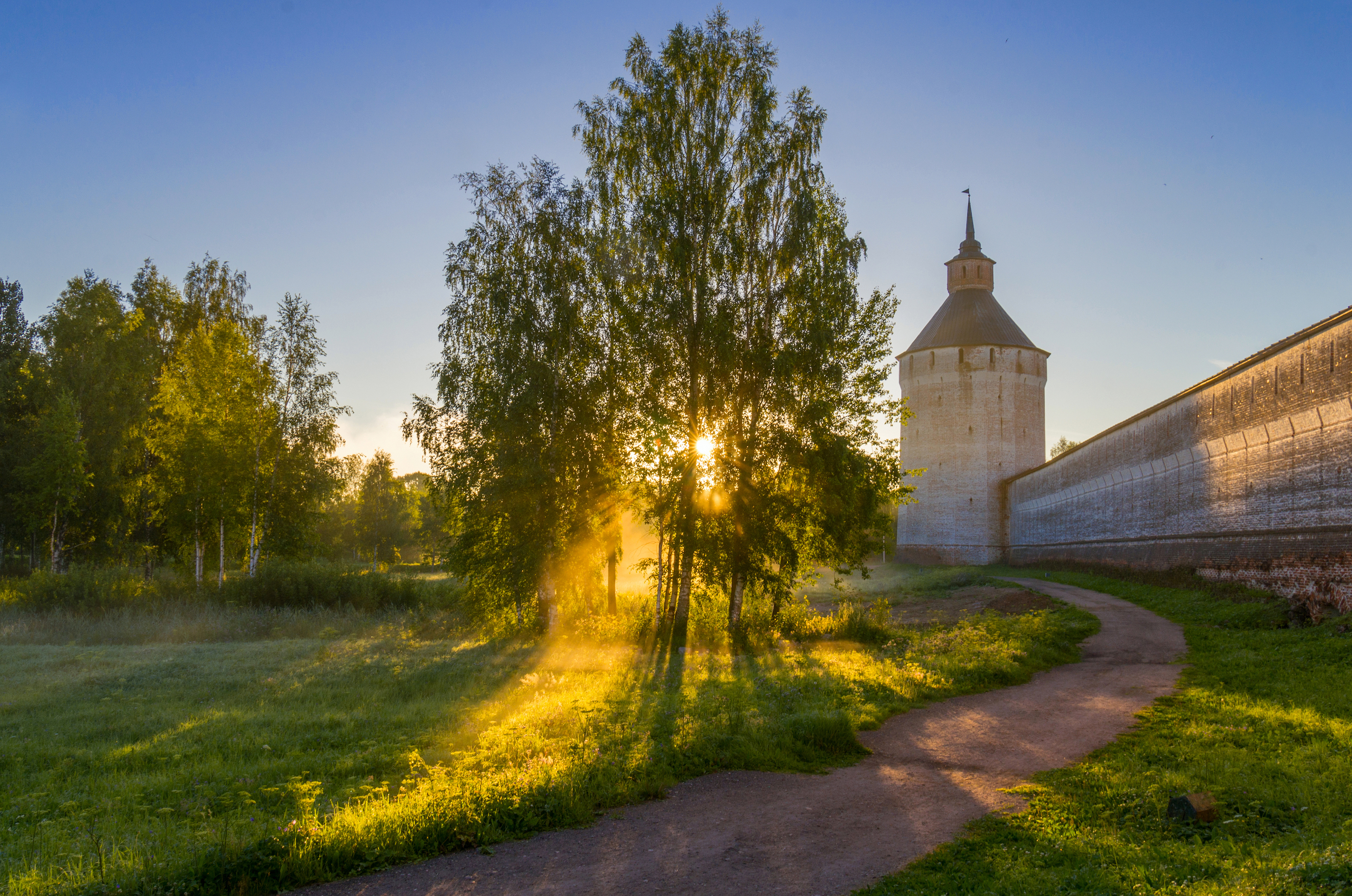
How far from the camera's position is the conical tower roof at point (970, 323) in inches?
1831

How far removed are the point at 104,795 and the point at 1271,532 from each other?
22498 mm

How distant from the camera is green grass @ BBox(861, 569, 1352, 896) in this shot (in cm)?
447

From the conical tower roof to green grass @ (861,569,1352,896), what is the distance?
38.1m

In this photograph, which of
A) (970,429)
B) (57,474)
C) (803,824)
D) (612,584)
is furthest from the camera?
(970,429)

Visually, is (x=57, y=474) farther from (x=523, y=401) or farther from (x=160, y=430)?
(x=523, y=401)

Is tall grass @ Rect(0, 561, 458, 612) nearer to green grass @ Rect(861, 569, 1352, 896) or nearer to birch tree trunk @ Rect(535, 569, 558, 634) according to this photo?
birch tree trunk @ Rect(535, 569, 558, 634)

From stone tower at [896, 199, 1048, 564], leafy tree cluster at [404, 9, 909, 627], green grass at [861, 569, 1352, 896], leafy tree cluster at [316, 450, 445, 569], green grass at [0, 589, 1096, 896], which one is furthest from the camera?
leafy tree cluster at [316, 450, 445, 569]

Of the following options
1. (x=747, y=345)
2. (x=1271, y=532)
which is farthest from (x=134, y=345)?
(x=1271, y=532)

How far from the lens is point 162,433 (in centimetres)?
2508

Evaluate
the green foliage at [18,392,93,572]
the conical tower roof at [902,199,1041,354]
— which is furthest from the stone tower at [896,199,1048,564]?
the green foliage at [18,392,93,572]

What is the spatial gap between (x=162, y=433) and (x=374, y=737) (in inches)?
837

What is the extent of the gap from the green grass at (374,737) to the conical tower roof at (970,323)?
34.0 metres

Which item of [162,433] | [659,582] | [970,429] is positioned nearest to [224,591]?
[162,433]

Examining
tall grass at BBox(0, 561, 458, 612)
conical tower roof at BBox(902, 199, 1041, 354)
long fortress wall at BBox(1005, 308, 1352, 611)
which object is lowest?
tall grass at BBox(0, 561, 458, 612)
